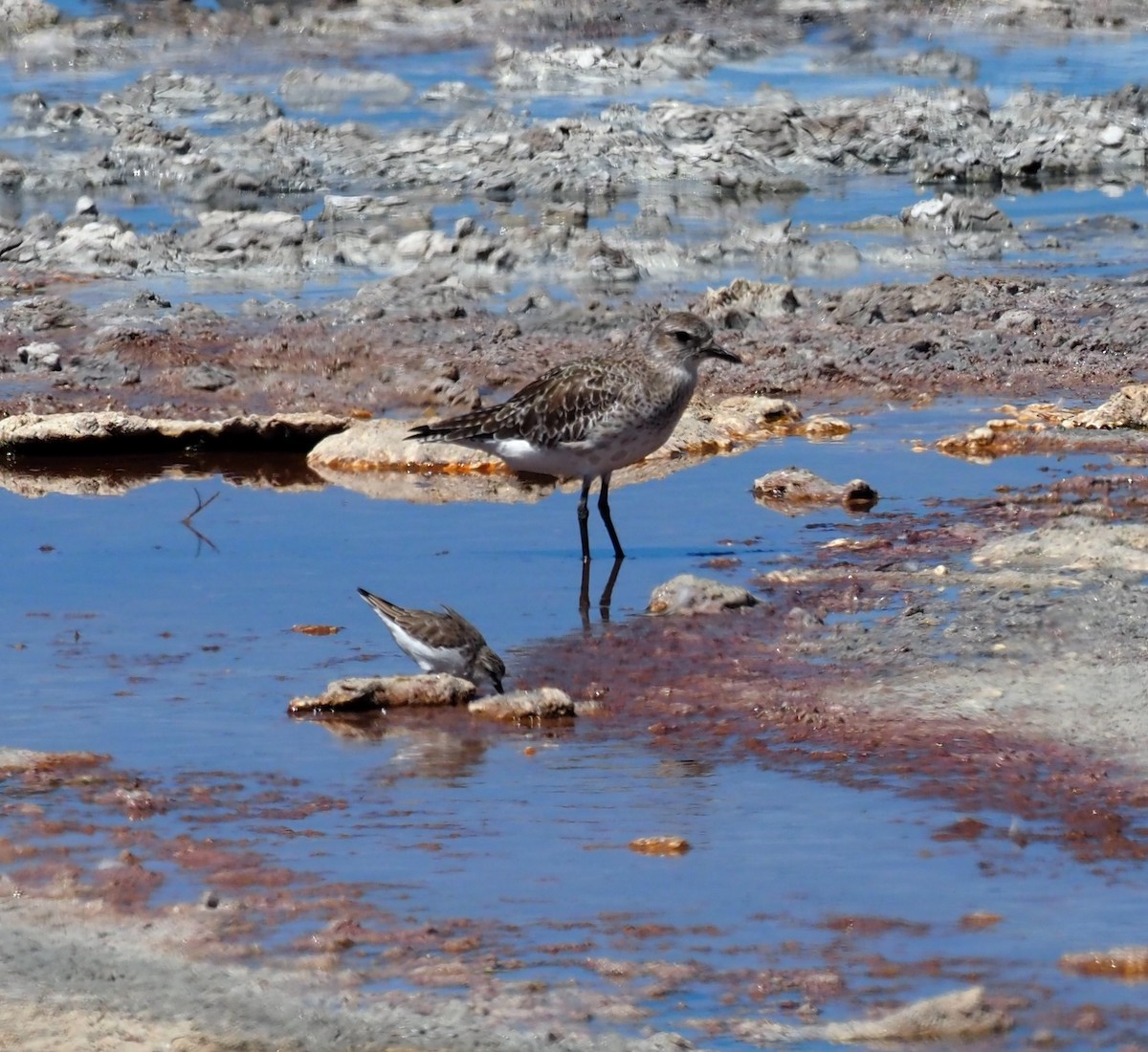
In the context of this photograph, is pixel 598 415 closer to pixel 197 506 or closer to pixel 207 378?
pixel 197 506

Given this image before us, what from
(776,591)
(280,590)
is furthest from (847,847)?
(280,590)

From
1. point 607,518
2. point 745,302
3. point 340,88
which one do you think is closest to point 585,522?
point 607,518

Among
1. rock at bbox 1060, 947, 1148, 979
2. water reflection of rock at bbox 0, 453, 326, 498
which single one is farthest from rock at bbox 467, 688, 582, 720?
water reflection of rock at bbox 0, 453, 326, 498

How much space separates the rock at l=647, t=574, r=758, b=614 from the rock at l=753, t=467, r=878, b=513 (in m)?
2.03

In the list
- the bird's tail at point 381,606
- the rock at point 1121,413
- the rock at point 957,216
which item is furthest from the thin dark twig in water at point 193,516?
the rock at point 957,216

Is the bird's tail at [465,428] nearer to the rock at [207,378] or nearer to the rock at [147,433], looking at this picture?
the rock at [147,433]

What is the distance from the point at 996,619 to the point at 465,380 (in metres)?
7.32

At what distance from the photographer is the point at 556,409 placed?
10750mm

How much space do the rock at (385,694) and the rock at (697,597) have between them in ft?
5.11

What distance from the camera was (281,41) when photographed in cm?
3738

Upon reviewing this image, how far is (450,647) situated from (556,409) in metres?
2.82

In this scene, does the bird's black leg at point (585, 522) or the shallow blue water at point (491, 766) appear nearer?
the shallow blue water at point (491, 766)

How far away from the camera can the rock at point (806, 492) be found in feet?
37.7

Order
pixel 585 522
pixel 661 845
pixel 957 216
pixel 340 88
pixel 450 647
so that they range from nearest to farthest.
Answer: pixel 661 845 < pixel 450 647 < pixel 585 522 < pixel 957 216 < pixel 340 88
